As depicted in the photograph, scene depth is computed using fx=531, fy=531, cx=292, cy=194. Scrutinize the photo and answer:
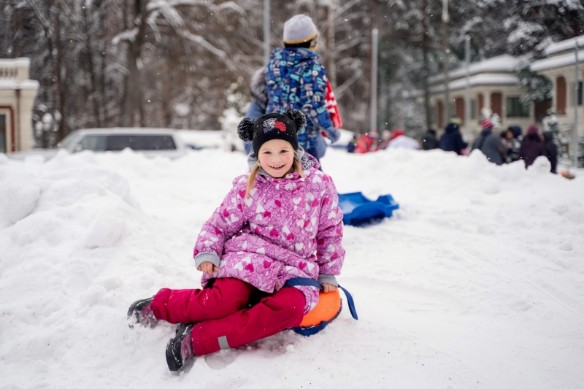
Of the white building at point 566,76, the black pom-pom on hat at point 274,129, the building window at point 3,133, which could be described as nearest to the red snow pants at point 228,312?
the black pom-pom on hat at point 274,129

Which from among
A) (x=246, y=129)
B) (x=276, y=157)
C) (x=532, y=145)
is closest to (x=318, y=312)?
(x=276, y=157)

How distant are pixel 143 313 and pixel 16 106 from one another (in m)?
15.8

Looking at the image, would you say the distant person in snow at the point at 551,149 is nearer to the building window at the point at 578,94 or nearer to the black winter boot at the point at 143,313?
the building window at the point at 578,94

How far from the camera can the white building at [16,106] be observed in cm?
1603

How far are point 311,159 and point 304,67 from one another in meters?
1.61

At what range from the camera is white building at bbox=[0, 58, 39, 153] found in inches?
631

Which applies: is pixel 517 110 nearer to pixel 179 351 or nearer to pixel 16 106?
pixel 179 351

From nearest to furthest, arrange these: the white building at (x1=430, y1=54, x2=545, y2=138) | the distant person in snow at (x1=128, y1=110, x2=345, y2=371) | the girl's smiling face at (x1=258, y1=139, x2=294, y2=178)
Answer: the distant person in snow at (x1=128, y1=110, x2=345, y2=371) < the girl's smiling face at (x1=258, y1=139, x2=294, y2=178) < the white building at (x1=430, y1=54, x2=545, y2=138)

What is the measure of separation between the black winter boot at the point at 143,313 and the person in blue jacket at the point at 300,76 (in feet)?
7.37

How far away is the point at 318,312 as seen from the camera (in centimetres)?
295

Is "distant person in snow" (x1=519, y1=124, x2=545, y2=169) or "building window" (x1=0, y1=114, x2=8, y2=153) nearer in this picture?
"distant person in snow" (x1=519, y1=124, x2=545, y2=169)

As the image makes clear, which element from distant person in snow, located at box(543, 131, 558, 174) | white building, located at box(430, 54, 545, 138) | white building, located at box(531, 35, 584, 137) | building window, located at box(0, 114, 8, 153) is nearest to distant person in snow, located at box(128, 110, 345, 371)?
white building, located at box(531, 35, 584, 137)

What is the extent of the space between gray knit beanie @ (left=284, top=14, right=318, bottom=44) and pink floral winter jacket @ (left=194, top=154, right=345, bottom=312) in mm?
2001

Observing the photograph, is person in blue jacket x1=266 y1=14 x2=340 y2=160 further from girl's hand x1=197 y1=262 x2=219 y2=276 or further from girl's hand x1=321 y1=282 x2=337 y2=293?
girl's hand x1=197 y1=262 x2=219 y2=276
